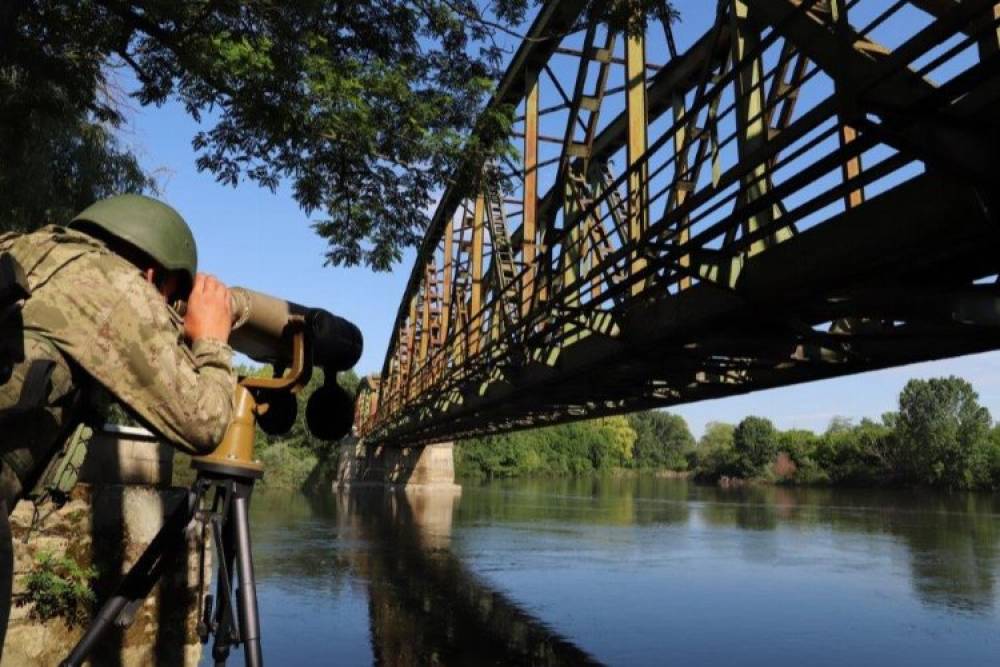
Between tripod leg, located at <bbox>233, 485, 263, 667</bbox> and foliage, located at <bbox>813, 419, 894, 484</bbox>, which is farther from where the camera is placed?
foliage, located at <bbox>813, 419, 894, 484</bbox>

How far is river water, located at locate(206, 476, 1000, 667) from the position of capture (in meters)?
10.6

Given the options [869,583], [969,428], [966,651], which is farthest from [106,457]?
[969,428]

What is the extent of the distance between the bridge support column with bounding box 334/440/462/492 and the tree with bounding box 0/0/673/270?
40125mm

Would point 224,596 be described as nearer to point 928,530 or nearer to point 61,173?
point 61,173

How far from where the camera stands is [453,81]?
26.4ft

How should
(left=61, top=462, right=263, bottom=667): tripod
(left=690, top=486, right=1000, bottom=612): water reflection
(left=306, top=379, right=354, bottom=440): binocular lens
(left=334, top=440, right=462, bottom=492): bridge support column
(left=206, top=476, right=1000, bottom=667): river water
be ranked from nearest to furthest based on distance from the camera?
1. (left=61, top=462, right=263, bottom=667): tripod
2. (left=306, top=379, right=354, bottom=440): binocular lens
3. (left=206, top=476, right=1000, bottom=667): river water
4. (left=690, top=486, right=1000, bottom=612): water reflection
5. (left=334, top=440, right=462, bottom=492): bridge support column

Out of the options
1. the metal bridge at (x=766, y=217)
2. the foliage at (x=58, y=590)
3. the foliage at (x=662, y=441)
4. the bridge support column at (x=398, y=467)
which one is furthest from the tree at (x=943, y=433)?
the foliage at (x=58, y=590)

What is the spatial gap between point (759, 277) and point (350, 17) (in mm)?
4283

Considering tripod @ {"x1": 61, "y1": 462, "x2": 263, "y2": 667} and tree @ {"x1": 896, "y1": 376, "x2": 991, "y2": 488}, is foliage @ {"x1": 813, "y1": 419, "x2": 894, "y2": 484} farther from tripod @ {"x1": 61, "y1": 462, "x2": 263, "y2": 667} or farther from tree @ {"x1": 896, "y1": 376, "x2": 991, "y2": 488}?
tripod @ {"x1": 61, "y1": 462, "x2": 263, "y2": 667}

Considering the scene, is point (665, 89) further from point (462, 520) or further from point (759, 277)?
point (462, 520)

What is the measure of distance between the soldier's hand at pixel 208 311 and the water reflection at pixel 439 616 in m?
8.33

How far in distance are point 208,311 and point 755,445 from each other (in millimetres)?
93820

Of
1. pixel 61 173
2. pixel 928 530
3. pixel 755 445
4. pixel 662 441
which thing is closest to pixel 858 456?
pixel 755 445

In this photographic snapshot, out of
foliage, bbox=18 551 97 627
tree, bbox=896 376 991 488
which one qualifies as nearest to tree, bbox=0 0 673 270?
foliage, bbox=18 551 97 627
